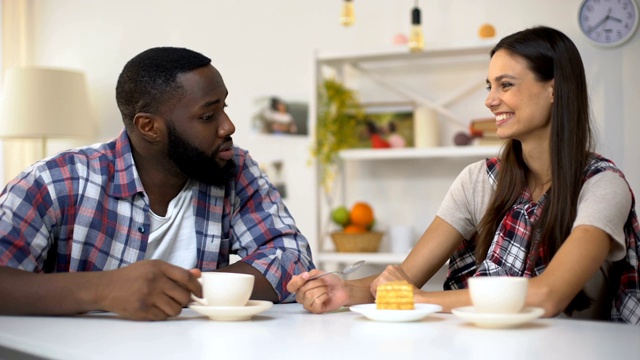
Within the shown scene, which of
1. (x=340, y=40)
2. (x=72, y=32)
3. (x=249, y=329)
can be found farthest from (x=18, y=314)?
(x=72, y=32)

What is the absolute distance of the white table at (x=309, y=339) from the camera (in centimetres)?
103

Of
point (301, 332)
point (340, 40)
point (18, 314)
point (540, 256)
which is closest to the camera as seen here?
point (301, 332)

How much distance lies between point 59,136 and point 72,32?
796 mm

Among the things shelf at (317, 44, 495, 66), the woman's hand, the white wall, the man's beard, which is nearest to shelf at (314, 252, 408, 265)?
the white wall

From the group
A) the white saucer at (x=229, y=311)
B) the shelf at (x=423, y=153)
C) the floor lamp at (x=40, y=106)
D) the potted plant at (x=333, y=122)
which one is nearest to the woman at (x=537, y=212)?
the white saucer at (x=229, y=311)

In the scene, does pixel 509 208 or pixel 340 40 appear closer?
pixel 509 208

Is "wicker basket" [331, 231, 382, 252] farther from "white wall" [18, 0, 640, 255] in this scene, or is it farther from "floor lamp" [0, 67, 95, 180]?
"floor lamp" [0, 67, 95, 180]

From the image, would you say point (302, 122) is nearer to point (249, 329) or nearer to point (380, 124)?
point (380, 124)

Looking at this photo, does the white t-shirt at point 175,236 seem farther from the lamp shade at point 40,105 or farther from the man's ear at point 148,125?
the lamp shade at point 40,105

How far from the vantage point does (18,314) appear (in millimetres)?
1496

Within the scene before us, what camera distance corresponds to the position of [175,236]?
6.29 ft

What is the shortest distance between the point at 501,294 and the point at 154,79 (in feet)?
3.41

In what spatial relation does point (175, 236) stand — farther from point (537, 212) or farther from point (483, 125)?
point (483, 125)

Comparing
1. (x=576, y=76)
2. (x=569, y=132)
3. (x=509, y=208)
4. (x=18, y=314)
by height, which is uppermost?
(x=576, y=76)
